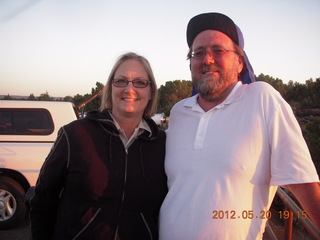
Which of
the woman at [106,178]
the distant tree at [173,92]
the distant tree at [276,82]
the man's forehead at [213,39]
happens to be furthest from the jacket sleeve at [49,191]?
the distant tree at [173,92]

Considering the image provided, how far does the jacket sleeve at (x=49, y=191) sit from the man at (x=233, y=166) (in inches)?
33.6

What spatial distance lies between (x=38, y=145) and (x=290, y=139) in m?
3.94

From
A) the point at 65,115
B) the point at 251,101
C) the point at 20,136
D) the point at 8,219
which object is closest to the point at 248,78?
the point at 251,101

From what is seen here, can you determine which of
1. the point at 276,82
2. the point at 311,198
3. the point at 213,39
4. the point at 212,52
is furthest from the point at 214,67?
the point at 276,82

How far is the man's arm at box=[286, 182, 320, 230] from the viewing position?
4.56ft

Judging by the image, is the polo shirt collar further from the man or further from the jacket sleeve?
the jacket sleeve

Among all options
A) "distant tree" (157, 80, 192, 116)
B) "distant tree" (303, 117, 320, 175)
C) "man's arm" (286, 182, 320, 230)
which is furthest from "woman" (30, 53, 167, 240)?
"distant tree" (157, 80, 192, 116)

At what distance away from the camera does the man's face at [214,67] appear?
197 cm

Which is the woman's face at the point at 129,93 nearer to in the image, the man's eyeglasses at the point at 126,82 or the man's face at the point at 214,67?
the man's eyeglasses at the point at 126,82

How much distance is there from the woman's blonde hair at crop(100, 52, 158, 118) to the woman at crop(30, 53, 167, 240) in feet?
0.40

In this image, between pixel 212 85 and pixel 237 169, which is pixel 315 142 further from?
pixel 237 169

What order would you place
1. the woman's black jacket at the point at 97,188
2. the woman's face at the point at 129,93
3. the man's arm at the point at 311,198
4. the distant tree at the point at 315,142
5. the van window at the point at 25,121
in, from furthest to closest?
1. the distant tree at the point at 315,142
2. the van window at the point at 25,121
3. the woman's face at the point at 129,93
4. the woman's black jacket at the point at 97,188
5. the man's arm at the point at 311,198

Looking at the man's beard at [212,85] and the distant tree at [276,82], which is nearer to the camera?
the man's beard at [212,85]

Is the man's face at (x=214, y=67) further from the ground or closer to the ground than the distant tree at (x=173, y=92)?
closer to the ground
